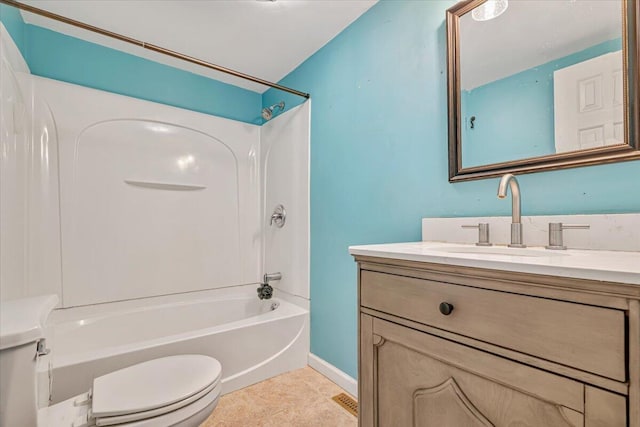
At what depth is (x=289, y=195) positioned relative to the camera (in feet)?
7.57

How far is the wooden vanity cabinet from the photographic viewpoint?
52 cm

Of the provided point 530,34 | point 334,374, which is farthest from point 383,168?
point 334,374

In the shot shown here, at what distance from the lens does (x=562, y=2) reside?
98cm

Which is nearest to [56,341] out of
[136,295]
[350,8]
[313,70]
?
[136,295]

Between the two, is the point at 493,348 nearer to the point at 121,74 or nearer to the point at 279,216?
the point at 279,216

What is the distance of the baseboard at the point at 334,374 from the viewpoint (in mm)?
1684

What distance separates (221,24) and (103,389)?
6.50 feet

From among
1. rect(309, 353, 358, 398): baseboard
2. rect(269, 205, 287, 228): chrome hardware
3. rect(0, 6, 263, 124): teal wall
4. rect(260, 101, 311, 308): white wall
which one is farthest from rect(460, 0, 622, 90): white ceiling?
rect(0, 6, 263, 124): teal wall

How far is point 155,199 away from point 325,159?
1301mm

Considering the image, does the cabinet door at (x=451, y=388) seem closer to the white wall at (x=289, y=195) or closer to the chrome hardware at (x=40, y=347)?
the chrome hardware at (x=40, y=347)

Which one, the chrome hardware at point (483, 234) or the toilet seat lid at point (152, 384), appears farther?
the chrome hardware at point (483, 234)

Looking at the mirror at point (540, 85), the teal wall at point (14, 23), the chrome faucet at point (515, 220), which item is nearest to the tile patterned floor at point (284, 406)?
the chrome faucet at point (515, 220)

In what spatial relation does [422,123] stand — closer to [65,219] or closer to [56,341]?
[65,219]

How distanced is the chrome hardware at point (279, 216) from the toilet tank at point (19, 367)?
1666 millimetres
